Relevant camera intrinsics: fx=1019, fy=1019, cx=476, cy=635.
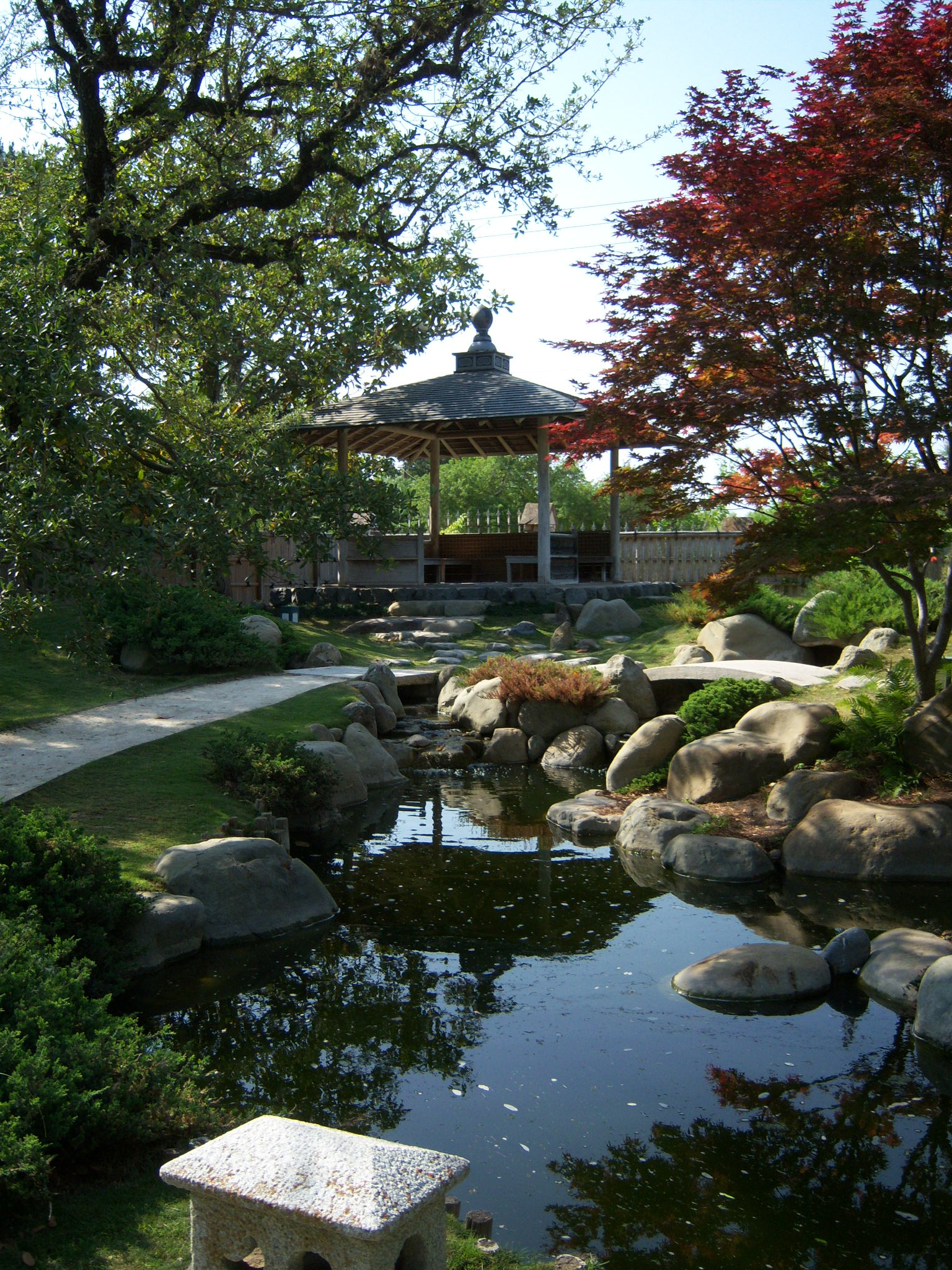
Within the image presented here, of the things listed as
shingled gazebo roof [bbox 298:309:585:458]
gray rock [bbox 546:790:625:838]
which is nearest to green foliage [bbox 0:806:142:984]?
gray rock [bbox 546:790:625:838]

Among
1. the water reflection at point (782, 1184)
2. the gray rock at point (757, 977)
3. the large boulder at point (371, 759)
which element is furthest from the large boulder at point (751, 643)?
the water reflection at point (782, 1184)

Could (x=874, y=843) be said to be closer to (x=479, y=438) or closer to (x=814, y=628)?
(x=814, y=628)

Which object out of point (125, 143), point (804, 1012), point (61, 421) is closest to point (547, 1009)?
point (804, 1012)

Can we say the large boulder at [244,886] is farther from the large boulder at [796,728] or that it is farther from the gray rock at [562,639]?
the gray rock at [562,639]

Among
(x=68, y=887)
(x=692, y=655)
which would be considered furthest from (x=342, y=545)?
(x=68, y=887)

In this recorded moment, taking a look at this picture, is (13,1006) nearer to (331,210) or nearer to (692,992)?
(692,992)

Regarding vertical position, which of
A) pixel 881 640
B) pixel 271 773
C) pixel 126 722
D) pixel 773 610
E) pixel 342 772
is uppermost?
pixel 773 610

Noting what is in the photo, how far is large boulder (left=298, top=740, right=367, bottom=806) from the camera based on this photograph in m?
9.40

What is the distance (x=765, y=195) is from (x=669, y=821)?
4744 millimetres

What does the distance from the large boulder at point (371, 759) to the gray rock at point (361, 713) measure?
342 mm

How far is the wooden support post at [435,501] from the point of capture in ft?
69.2

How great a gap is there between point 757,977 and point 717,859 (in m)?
2.10

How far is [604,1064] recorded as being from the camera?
483 centimetres

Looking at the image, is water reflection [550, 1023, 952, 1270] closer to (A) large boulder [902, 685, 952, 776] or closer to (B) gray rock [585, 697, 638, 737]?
(A) large boulder [902, 685, 952, 776]
